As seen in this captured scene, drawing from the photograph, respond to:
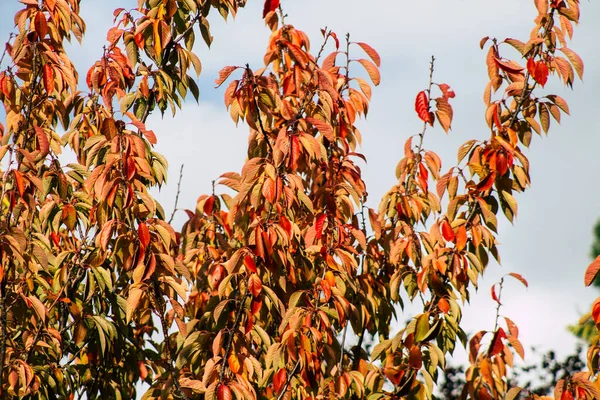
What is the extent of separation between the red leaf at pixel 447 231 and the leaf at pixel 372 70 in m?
0.76

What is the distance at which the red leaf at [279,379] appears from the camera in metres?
2.56

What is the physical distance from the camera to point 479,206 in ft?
8.23

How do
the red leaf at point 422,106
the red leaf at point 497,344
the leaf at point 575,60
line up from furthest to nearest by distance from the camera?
the red leaf at point 422,106, the leaf at point 575,60, the red leaf at point 497,344

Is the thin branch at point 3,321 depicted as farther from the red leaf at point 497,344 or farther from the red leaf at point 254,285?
the red leaf at point 497,344

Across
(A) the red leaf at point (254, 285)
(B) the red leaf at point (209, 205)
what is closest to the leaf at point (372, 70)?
(B) the red leaf at point (209, 205)

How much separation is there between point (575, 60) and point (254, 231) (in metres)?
1.24

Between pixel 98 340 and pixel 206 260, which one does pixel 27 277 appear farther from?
pixel 206 260

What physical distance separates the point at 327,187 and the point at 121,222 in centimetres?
91

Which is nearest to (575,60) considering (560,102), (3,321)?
(560,102)

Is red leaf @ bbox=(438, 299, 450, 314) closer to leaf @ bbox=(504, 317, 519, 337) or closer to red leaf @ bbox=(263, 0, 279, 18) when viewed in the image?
leaf @ bbox=(504, 317, 519, 337)

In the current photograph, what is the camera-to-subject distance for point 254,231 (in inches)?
97.9

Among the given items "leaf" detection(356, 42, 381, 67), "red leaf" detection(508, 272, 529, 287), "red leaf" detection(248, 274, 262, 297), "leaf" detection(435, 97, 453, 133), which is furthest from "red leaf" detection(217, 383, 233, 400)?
"leaf" detection(356, 42, 381, 67)

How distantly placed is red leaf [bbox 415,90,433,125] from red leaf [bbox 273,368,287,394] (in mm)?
1111

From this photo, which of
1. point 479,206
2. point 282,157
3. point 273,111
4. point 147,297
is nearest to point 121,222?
point 147,297
